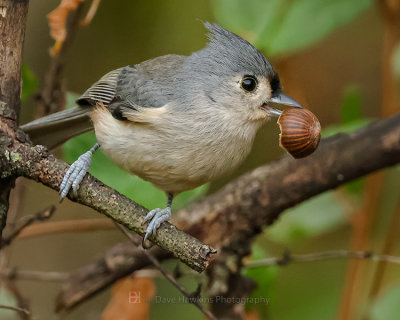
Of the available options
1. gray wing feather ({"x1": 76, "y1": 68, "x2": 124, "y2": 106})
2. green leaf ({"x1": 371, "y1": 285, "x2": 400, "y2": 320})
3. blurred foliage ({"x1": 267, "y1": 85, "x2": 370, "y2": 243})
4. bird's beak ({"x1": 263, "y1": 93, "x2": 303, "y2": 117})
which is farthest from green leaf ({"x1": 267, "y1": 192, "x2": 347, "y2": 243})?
gray wing feather ({"x1": 76, "y1": 68, "x2": 124, "y2": 106})

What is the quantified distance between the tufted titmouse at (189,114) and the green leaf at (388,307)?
2.79 feet

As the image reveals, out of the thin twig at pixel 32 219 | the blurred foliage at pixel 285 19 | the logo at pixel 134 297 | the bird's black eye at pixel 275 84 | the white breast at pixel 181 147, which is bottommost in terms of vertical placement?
the logo at pixel 134 297

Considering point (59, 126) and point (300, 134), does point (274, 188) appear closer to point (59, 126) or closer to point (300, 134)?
point (300, 134)

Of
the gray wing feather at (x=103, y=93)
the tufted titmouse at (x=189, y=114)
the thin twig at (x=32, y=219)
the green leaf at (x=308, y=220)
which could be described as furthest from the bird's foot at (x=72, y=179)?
the green leaf at (x=308, y=220)

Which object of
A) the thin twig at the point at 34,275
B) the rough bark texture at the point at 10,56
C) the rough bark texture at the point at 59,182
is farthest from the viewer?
the thin twig at the point at 34,275

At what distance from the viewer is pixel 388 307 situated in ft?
7.65

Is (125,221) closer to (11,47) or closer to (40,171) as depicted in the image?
(40,171)

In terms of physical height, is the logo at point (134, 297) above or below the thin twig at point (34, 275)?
above

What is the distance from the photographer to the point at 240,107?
7.13ft

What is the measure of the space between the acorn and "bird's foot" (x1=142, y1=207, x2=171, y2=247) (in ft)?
1.55

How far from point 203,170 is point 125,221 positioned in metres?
0.48

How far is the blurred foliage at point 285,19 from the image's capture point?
7.84ft

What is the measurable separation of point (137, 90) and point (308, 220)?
3.50 feet

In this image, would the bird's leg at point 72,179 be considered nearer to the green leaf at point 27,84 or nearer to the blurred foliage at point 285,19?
the green leaf at point 27,84
